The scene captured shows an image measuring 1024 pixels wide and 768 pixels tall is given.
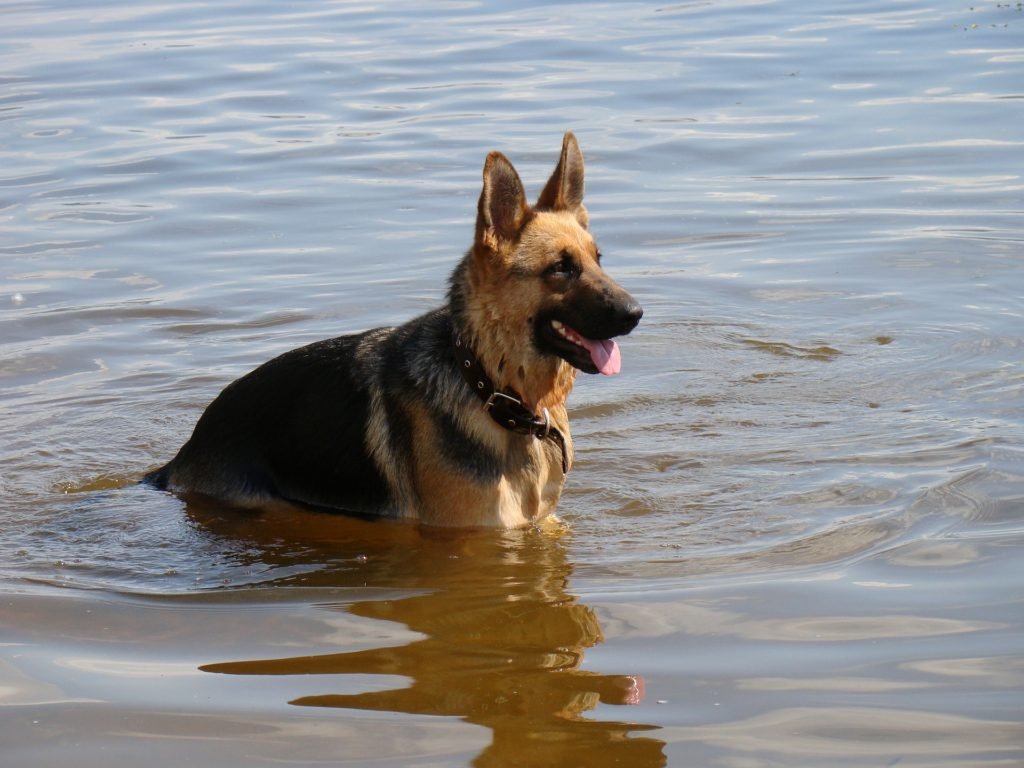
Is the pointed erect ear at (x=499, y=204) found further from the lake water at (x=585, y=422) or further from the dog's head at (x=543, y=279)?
the lake water at (x=585, y=422)

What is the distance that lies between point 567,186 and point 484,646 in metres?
2.12

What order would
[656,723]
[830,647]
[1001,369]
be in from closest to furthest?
[656,723]
[830,647]
[1001,369]

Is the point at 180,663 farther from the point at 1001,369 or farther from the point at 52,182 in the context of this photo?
the point at 52,182

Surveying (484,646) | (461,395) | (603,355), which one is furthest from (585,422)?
(484,646)

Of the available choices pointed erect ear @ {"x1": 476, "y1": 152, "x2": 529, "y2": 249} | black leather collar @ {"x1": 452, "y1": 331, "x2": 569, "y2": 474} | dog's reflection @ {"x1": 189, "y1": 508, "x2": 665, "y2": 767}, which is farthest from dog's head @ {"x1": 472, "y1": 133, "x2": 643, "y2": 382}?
dog's reflection @ {"x1": 189, "y1": 508, "x2": 665, "y2": 767}

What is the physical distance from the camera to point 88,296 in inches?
403

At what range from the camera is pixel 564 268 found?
585 cm

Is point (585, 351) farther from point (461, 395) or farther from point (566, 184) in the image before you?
point (566, 184)

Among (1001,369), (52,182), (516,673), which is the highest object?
(52,182)

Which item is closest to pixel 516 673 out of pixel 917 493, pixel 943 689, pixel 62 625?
pixel 943 689

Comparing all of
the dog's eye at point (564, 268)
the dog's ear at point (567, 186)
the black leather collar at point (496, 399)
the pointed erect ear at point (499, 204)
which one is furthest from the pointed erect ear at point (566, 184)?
the black leather collar at point (496, 399)

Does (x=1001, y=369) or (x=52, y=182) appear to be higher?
(x=52, y=182)

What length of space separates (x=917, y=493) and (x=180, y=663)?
3258mm

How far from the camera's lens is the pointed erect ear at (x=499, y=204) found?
5.72 m
